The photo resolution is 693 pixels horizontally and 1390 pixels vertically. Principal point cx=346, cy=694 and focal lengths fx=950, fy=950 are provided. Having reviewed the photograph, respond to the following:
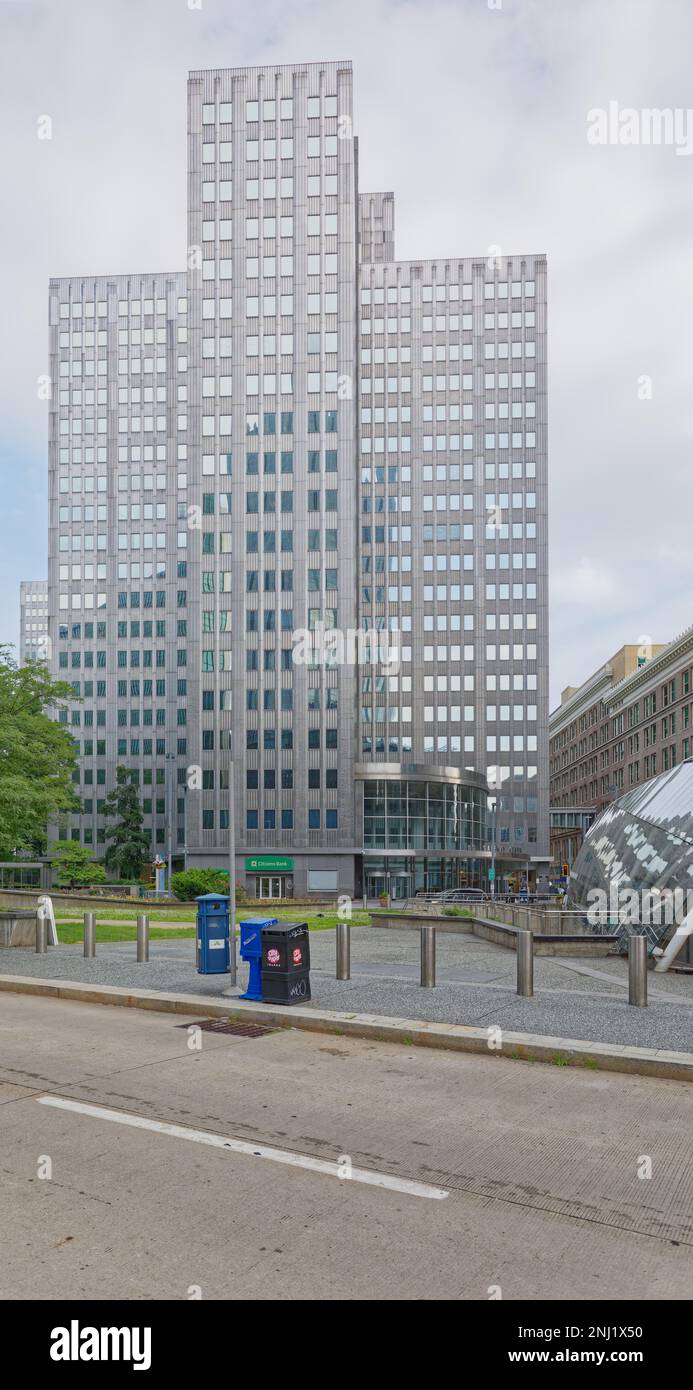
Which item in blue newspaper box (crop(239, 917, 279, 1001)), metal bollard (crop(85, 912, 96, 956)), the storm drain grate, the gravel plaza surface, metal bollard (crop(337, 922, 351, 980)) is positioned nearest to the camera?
the gravel plaza surface

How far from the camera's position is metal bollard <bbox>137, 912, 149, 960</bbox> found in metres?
17.3

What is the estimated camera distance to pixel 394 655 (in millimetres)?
100312

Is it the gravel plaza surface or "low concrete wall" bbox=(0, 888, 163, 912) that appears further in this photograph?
"low concrete wall" bbox=(0, 888, 163, 912)

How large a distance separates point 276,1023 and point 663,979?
7724 mm

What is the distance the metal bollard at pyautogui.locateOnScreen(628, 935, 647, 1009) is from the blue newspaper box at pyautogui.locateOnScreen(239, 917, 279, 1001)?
483 centimetres

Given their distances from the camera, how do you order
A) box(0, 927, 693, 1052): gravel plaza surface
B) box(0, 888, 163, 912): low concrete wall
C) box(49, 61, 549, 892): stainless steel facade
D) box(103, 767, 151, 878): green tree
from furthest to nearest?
box(103, 767, 151, 878): green tree < box(49, 61, 549, 892): stainless steel facade < box(0, 888, 163, 912): low concrete wall < box(0, 927, 693, 1052): gravel plaza surface

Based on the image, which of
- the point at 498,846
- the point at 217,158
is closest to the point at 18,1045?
the point at 217,158

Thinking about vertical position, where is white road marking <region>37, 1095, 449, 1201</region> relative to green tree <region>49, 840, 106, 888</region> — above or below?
above

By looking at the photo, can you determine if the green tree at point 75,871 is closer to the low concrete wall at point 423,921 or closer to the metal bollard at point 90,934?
the low concrete wall at point 423,921

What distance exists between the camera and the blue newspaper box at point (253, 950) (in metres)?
13.0

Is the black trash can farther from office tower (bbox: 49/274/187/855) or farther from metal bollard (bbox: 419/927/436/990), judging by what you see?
office tower (bbox: 49/274/187/855)

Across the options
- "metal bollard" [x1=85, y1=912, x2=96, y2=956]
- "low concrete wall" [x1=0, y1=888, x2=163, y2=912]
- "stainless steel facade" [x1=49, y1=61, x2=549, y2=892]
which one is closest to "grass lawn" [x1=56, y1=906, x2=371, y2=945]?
"low concrete wall" [x1=0, y1=888, x2=163, y2=912]

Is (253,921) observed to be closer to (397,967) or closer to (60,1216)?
(397,967)

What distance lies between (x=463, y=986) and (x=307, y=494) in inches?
2291
